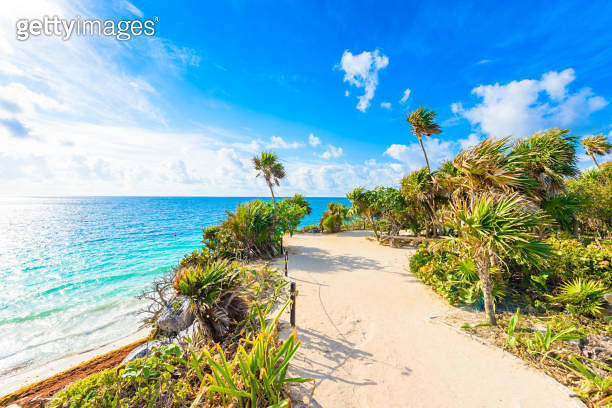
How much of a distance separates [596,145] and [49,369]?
1416 inches

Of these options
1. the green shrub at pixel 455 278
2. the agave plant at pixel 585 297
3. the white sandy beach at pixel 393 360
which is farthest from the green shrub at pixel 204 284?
the agave plant at pixel 585 297

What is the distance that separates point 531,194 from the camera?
6.83 m

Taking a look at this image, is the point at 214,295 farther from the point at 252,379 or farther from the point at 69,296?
the point at 69,296

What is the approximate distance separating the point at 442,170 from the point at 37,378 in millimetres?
15270

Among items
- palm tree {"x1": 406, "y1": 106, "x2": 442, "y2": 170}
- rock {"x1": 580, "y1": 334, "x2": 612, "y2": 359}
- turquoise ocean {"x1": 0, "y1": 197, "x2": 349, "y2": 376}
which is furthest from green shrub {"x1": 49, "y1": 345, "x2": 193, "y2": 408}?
palm tree {"x1": 406, "y1": 106, "x2": 442, "y2": 170}

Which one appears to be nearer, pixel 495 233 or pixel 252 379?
pixel 252 379

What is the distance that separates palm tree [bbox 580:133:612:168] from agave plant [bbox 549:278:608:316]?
22.8 metres

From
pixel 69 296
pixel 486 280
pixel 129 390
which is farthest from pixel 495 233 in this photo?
pixel 69 296

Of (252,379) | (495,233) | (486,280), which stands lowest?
(252,379)

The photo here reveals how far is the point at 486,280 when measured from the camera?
15.1 feet

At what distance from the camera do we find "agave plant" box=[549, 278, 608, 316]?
450 centimetres

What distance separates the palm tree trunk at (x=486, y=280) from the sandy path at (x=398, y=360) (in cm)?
92

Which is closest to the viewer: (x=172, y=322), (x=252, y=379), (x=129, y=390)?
(x=252, y=379)

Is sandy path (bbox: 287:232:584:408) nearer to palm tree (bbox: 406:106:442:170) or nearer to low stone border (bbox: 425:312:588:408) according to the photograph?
low stone border (bbox: 425:312:588:408)
